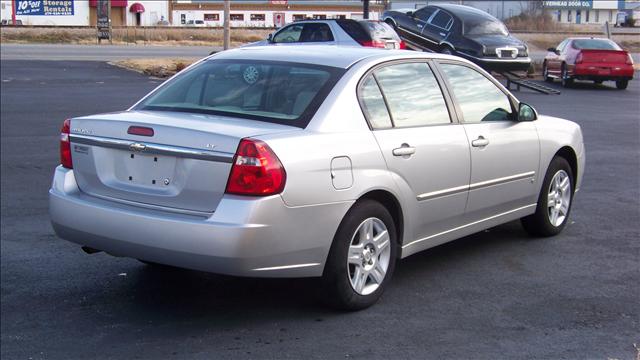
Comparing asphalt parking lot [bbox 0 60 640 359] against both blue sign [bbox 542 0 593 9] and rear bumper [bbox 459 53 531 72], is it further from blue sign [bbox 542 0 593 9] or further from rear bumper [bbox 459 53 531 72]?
rear bumper [bbox 459 53 531 72]

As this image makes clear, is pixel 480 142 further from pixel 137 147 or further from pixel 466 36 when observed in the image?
pixel 466 36

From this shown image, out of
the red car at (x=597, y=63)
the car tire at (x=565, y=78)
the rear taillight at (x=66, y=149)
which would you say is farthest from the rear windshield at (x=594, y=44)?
the rear taillight at (x=66, y=149)

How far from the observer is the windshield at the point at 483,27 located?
22.7 metres

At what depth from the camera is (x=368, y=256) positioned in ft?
17.7

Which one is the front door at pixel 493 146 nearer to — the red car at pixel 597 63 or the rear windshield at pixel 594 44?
the red car at pixel 597 63

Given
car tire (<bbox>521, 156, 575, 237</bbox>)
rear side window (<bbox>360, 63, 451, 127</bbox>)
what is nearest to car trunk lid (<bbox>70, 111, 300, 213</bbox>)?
rear side window (<bbox>360, 63, 451, 127</bbox>)

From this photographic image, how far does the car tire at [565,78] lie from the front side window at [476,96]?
19852 mm

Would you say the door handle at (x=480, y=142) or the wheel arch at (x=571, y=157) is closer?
the door handle at (x=480, y=142)

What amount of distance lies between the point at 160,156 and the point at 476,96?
2642 mm

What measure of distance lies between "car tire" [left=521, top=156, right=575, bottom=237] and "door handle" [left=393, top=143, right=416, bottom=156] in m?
1.93

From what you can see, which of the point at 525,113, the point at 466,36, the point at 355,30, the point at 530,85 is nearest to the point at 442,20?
the point at 466,36

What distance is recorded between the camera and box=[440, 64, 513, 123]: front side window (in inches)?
251

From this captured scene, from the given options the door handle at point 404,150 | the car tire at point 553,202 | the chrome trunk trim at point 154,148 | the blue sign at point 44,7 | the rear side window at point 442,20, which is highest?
the blue sign at point 44,7

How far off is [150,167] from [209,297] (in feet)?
3.49
